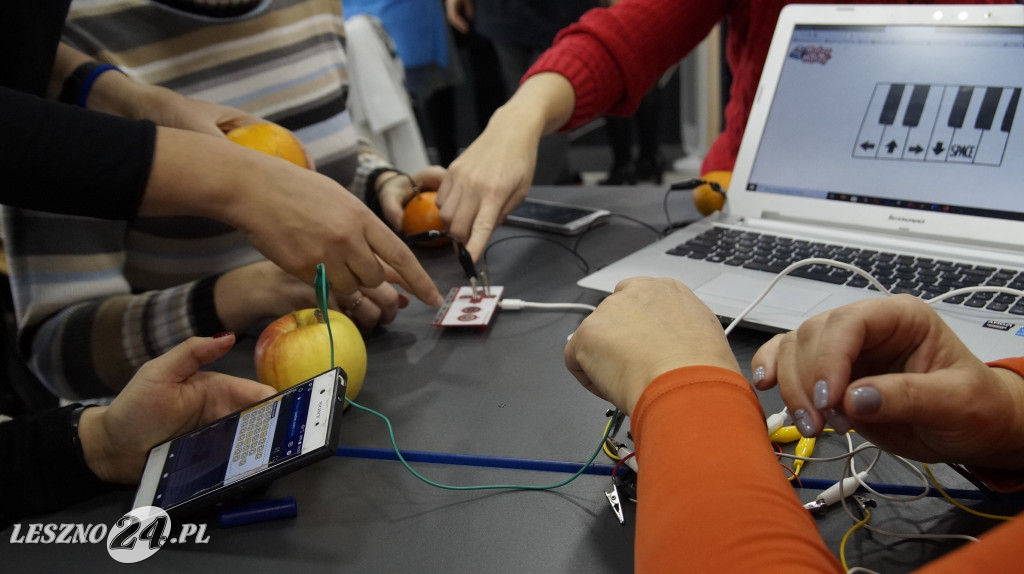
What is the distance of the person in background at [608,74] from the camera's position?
1.07m

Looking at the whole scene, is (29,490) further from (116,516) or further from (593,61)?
(593,61)

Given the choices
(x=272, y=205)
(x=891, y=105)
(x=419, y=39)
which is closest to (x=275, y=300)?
(x=272, y=205)

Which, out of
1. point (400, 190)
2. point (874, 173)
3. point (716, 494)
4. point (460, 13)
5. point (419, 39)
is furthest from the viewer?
point (460, 13)

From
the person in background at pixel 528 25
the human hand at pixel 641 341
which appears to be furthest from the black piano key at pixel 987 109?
the person in background at pixel 528 25

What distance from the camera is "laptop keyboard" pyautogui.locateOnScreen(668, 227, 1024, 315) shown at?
77 cm

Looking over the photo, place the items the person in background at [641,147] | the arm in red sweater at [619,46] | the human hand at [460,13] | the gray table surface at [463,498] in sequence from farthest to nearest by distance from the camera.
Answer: the person in background at [641,147] → the human hand at [460,13] → the arm in red sweater at [619,46] → the gray table surface at [463,498]

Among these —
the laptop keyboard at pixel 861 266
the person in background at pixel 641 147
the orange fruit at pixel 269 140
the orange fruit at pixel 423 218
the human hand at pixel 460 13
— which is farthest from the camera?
the person in background at pixel 641 147

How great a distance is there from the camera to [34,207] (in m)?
0.68

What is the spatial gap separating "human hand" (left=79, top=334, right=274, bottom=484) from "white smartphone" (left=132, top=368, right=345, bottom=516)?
18 mm

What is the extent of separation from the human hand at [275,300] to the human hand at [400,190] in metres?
0.30

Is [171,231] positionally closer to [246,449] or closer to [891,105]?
[246,449]

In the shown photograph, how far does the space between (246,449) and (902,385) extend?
0.50 metres

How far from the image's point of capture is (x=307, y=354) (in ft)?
2.33

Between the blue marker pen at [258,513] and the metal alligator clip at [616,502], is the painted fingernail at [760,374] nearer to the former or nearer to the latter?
the metal alligator clip at [616,502]
